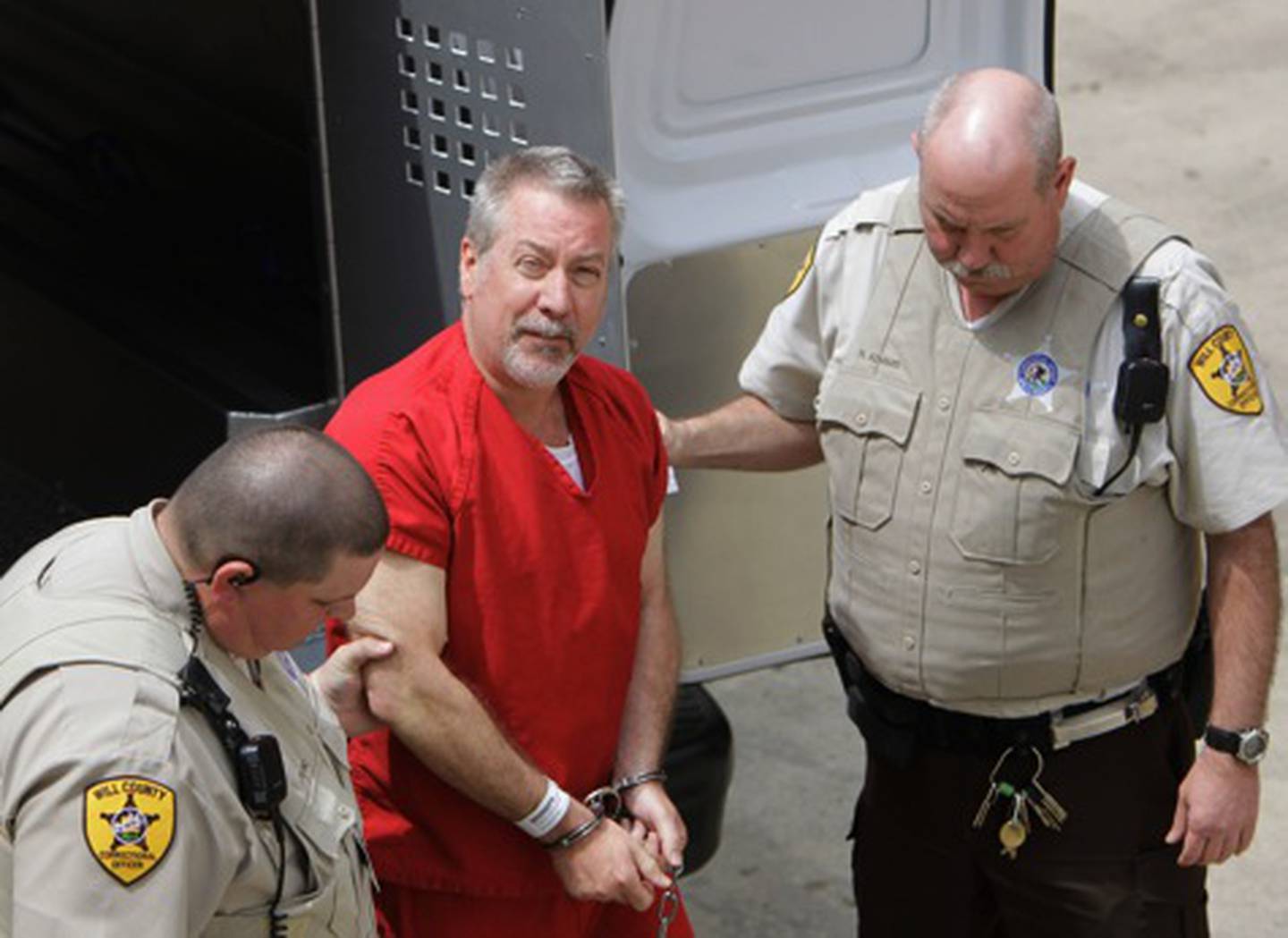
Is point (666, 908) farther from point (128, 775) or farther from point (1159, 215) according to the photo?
point (1159, 215)

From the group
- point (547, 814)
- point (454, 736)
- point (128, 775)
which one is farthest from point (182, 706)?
point (547, 814)

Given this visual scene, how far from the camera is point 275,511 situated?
231cm

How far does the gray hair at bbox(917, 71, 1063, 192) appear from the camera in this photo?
9.70 feet

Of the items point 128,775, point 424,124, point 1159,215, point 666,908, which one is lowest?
point 1159,215

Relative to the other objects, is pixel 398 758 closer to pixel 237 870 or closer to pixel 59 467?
pixel 237 870

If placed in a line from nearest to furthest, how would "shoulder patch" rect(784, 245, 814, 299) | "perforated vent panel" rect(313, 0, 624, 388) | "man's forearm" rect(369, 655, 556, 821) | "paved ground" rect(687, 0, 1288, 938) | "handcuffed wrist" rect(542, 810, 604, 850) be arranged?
"man's forearm" rect(369, 655, 556, 821)
"handcuffed wrist" rect(542, 810, 604, 850)
"perforated vent panel" rect(313, 0, 624, 388)
"shoulder patch" rect(784, 245, 814, 299)
"paved ground" rect(687, 0, 1288, 938)

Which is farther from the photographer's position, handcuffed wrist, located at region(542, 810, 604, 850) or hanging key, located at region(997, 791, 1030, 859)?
hanging key, located at region(997, 791, 1030, 859)

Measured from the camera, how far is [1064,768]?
3225 mm

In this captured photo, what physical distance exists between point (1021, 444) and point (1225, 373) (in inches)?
10.5

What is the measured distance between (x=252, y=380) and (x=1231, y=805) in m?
1.78

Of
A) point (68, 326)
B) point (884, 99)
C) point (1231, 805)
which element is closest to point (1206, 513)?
point (1231, 805)

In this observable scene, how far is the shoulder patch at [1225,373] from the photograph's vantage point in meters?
3.01

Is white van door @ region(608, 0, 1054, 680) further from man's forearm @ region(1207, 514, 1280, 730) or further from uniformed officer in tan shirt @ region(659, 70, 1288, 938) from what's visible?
man's forearm @ region(1207, 514, 1280, 730)

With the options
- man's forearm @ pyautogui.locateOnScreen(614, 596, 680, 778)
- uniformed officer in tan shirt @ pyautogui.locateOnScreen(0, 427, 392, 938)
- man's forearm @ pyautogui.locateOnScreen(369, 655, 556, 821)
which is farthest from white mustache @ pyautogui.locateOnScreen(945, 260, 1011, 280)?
uniformed officer in tan shirt @ pyautogui.locateOnScreen(0, 427, 392, 938)
